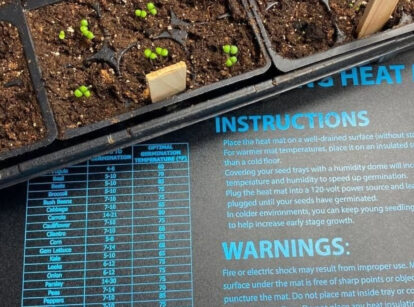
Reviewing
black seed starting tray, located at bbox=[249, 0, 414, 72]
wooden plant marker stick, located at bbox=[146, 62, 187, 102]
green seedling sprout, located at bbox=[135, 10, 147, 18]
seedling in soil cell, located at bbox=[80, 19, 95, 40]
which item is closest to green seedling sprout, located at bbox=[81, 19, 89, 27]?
seedling in soil cell, located at bbox=[80, 19, 95, 40]

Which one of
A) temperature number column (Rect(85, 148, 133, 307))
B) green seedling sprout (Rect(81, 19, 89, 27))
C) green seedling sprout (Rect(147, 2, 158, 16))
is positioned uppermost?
green seedling sprout (Rect(147, 2, 158, 16))

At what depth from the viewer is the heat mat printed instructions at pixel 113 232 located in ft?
3.27

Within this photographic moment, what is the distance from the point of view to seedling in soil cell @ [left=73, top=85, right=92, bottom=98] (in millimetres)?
945

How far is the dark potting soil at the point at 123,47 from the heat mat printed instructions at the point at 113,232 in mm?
159

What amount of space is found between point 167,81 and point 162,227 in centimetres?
34

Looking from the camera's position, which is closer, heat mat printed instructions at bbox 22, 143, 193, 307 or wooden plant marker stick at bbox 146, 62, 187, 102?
wooden plant marker stick at bbox 146, 62, 187, 102

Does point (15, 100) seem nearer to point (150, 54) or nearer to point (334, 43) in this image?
point (150, 54)

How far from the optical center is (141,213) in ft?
3.41

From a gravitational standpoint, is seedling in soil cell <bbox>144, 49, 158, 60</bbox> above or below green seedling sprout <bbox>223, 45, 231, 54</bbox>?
below

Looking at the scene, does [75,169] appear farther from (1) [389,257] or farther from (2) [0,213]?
(1) [389,257]

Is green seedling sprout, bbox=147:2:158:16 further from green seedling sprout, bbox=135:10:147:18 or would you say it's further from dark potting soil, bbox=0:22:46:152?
dark potting soil, bbox=0:22:46:152

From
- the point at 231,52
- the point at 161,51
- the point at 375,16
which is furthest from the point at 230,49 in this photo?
the point at 375,16

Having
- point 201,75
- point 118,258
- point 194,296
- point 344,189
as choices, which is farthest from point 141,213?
point 344,189

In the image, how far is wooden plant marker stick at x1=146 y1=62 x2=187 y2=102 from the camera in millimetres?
820
